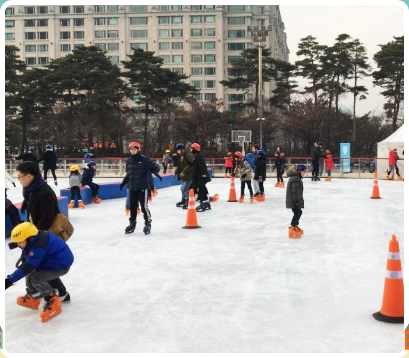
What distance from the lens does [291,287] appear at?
5320 mm

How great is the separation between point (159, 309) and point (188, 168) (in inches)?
266

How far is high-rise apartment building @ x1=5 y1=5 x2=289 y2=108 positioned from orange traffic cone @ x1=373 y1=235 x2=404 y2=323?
250 feet

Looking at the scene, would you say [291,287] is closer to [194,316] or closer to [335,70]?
[194,316]

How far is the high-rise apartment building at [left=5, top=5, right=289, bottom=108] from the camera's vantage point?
8069cm

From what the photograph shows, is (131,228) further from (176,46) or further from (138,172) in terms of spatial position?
(176,46)

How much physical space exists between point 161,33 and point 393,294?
8174 centimetres

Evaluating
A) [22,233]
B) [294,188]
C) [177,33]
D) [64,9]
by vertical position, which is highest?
[64,9]

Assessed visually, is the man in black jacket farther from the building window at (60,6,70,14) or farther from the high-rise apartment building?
the building window at (60,6,70,14)

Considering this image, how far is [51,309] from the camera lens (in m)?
4.45

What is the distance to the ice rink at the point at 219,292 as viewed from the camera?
387cm

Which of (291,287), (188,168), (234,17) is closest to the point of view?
(291,287)

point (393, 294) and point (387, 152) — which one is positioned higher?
point (387, 152)

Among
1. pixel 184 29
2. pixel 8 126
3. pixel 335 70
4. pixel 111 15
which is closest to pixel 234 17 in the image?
pixel 184 29

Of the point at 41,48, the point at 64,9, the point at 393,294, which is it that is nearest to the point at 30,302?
the point at 393,294
